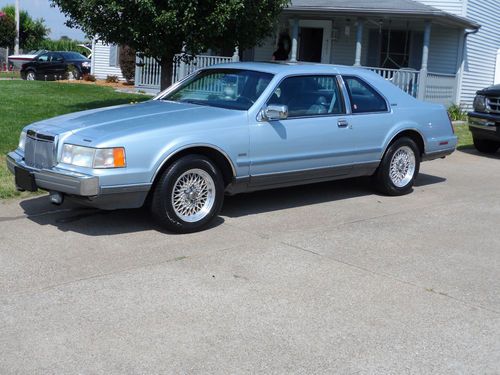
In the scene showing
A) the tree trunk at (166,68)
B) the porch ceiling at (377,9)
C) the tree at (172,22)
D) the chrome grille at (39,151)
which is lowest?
the chrome grille at (39,151)

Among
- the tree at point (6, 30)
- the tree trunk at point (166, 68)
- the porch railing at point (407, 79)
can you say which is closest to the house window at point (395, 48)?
the porch railing at point (407, 79)

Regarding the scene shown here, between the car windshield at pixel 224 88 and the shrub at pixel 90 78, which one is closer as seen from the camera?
the car windshield at pixel 224 88

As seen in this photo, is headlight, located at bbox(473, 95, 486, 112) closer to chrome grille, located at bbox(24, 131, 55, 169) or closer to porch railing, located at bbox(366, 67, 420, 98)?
porch railing, located at bbox(366, 67, 420, 98)

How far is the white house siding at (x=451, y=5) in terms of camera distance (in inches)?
798

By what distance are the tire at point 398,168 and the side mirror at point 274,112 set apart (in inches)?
75.1

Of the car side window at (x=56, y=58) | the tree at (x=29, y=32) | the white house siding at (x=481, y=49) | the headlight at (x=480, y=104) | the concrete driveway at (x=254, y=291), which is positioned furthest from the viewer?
the tree at (x=29, y=32)

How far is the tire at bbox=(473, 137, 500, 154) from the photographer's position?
13.2 meters

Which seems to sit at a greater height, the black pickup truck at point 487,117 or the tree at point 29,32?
the tree at point 29,32

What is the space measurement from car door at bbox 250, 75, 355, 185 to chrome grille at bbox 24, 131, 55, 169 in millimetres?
1924

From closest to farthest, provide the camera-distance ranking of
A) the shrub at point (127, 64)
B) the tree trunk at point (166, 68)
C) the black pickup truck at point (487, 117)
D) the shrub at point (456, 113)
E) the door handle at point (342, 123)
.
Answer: the door handle at point (342, 123) < the black pickup truck at point (487, 117) < the tree trunk at point (166, 68) < the shrub at point (456, 113) < the shrub at point (127, 64)

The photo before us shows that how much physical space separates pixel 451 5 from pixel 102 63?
46.0 ft

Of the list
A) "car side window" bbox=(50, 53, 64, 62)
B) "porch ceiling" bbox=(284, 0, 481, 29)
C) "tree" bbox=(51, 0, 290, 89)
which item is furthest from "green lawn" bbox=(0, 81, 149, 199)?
"car side window" bbox=(50, 53, 64, 62)

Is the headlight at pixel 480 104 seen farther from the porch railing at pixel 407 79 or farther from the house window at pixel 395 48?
the house window at pixel 395 48

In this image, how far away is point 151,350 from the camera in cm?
408
